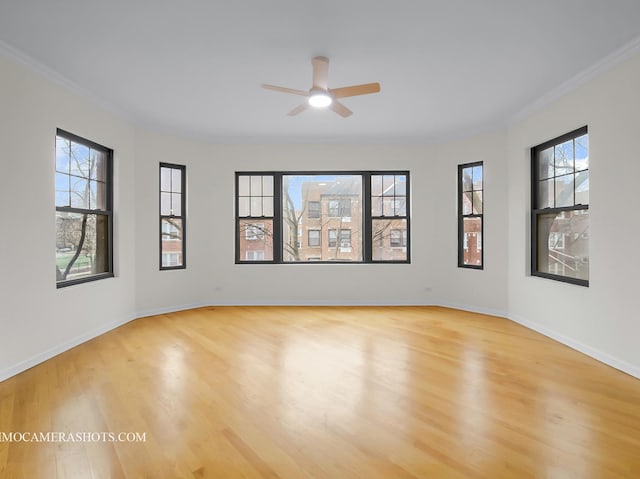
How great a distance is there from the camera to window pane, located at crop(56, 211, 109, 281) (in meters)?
3.81

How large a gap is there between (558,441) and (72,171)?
501 cm

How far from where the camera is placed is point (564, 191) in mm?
4133

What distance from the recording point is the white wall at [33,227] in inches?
120

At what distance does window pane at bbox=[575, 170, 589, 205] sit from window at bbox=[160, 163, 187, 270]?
5293 millimetres

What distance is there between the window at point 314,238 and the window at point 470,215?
2360mm

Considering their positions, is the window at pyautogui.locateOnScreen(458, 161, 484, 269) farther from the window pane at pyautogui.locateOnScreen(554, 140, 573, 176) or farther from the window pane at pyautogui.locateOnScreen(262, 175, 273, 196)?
the window pane at pyautogui.locateOnScreen(262, 175, 273, 196)

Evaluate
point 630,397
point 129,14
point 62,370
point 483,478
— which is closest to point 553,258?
point 630,397

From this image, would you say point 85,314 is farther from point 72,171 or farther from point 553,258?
point 553,258

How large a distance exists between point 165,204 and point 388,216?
143 inches

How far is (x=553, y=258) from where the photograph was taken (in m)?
4.31

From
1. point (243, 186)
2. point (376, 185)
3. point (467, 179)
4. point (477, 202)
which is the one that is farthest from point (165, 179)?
point (477, 202)

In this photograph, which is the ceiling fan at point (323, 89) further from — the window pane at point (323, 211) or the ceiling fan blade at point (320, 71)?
the window pane at point (323, 211)

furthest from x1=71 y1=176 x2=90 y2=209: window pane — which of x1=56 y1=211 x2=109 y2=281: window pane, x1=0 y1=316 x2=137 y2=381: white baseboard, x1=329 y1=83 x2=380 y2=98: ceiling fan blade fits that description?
x1=329 y1=83 x2=380 y2=98: ceiling fan blade

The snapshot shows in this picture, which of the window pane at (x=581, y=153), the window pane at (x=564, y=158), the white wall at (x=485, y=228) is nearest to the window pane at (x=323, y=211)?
the white wall at (x=485, y=228)
